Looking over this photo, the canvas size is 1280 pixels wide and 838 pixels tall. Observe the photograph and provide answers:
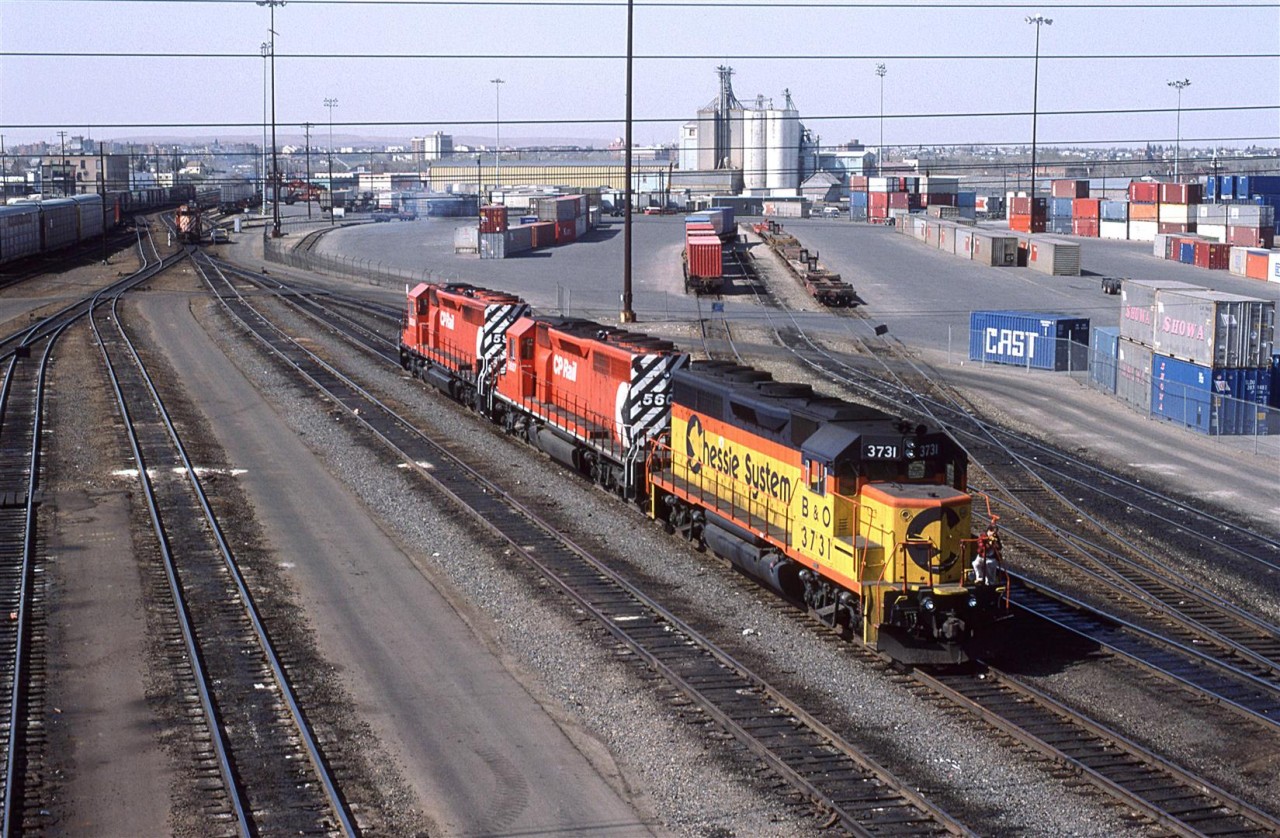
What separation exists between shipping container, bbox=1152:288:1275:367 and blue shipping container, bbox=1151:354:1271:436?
321 mm

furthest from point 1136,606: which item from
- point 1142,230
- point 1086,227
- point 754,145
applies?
point 754,145

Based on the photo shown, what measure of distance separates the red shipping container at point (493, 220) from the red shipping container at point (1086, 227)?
56118 millimetres

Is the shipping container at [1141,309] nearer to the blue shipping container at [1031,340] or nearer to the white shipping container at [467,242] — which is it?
the blue shipping container at [1031,340]

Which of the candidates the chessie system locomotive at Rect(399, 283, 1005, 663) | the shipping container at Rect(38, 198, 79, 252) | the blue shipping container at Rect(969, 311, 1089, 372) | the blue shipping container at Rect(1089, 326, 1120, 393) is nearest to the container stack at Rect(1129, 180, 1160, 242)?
the blue shipping container at Rect(969, 311, 1089, 372)

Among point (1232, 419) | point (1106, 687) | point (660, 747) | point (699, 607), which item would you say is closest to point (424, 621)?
point (699, 607)

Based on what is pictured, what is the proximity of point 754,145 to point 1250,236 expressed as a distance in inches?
4162

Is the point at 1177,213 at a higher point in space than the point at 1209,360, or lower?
higher

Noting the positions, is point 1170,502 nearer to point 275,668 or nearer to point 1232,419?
point 1232,419

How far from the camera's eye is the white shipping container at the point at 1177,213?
106 metres

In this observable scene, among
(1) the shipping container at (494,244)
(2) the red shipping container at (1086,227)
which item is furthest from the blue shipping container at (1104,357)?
(2) the red shipping container at (1086,227)

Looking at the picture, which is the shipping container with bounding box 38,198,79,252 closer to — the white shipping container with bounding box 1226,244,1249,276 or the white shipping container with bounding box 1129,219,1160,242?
the white shipping container with bounding box 1226,244,1249,276

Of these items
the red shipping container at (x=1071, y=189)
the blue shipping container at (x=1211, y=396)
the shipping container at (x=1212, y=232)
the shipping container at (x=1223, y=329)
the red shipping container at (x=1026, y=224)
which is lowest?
the blue shipping container at (x=1211, y=396)

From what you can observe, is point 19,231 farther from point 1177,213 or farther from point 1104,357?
point 1177,213

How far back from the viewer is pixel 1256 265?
264 feet
